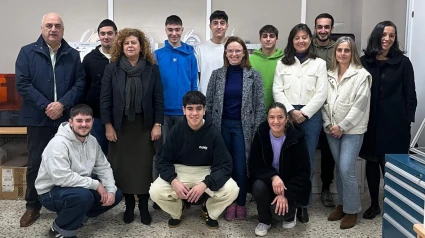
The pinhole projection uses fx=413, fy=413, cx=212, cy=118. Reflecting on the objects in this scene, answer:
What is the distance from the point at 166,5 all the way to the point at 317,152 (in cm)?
213

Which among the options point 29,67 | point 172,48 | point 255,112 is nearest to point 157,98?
point 172,48

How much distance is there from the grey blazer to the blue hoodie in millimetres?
212

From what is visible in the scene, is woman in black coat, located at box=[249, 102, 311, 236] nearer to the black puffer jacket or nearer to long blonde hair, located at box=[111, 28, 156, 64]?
the black puffer jacket

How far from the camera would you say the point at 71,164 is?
2578 mm

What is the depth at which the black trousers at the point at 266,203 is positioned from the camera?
2.69m

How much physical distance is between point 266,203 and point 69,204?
123 cm

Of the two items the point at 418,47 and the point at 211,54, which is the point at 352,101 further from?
the point at 211,54

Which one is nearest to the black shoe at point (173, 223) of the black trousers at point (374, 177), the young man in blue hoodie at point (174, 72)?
the young man in blue hoodie at point (174, 72)

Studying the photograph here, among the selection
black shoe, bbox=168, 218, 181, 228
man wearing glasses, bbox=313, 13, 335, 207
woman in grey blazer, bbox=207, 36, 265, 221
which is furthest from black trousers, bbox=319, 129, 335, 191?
black shoe, bbox=168, 218, 181, 228

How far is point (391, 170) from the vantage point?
2316mm

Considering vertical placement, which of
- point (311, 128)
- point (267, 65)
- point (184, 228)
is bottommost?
point (184, 228)

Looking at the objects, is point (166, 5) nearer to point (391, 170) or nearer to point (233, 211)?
point (233, 211)

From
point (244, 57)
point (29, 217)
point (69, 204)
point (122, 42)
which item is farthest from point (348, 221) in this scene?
point (29, 217)

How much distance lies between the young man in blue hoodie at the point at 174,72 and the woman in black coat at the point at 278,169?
645 mm
